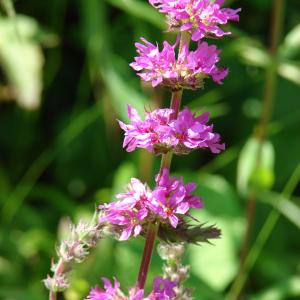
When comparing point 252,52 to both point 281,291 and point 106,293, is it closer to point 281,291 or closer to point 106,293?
point 281,291

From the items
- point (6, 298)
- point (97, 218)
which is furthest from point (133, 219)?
point (6, 298)

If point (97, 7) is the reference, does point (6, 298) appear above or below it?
below

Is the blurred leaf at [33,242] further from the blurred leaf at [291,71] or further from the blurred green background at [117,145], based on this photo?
the blurred leaf at [291,71]

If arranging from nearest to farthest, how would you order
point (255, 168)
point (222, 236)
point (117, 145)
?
point (255, 168) → point (222, 236) → point (117, 145)

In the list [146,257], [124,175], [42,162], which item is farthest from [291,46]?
[146,257]

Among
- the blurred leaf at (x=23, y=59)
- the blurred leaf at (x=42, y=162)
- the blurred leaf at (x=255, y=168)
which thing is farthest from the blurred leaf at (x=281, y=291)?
the blurred leaf at (x=23, y=59)

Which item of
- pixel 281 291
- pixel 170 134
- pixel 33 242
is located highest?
pixel 33 242

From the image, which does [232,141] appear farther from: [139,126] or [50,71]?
[139,126]
